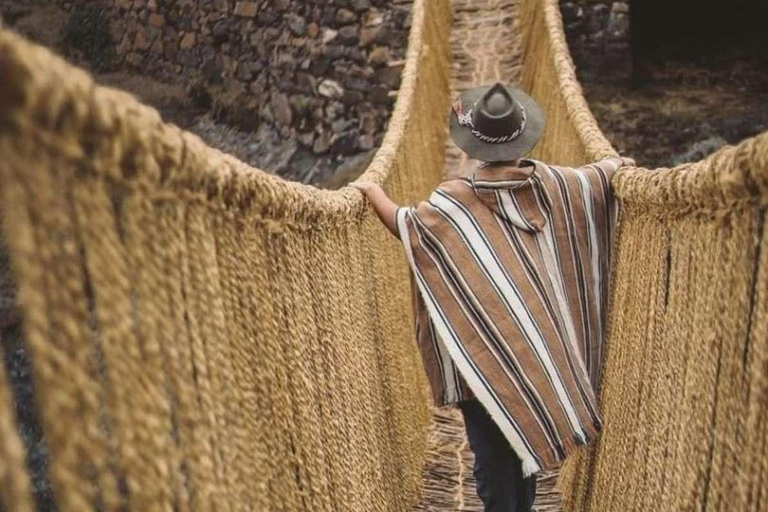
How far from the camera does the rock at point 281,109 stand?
8.09m

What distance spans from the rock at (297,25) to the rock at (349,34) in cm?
51

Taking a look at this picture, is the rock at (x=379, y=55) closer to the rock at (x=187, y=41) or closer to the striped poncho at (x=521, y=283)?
the rock at (x=187, y=41)

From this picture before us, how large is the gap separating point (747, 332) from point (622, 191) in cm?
82

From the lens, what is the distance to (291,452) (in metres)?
1.35

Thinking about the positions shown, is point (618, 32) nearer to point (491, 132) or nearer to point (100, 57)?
point (491, 132)

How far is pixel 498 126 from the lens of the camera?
2.03m

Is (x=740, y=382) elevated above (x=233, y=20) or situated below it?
below

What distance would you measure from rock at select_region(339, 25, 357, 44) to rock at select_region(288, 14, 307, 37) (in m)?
0.51

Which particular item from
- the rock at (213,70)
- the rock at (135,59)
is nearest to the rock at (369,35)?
the rock at (213,70)

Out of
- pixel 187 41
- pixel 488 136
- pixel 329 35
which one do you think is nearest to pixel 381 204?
pixel 488 136

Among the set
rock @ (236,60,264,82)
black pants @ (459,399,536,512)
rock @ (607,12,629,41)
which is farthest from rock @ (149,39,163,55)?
black pants @ (459,399,536,512)

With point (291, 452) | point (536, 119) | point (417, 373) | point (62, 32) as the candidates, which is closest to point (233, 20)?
point (62, 32)

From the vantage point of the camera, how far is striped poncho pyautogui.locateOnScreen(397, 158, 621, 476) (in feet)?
6.56

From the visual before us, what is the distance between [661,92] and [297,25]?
300 cm
